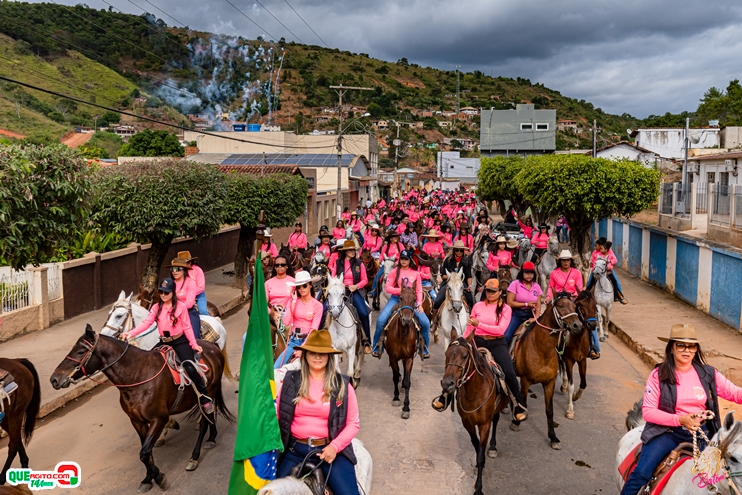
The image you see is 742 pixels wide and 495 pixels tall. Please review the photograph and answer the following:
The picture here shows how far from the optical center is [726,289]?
14188mm

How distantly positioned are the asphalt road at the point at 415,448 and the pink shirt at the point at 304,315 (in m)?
1.72

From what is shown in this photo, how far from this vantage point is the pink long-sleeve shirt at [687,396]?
15.8 ft

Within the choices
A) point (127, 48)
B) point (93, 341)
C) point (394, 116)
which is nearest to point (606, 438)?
point (93, 341)

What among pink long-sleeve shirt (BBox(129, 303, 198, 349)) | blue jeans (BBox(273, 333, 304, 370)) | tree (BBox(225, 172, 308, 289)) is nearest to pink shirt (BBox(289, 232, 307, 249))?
tree (BBox(225, 172, 308, 289))

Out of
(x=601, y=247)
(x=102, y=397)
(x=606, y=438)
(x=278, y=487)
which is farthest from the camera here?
(x=601, y=247)

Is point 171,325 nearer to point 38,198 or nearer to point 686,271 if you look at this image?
point 38,198

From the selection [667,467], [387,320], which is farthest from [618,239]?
[667,467]

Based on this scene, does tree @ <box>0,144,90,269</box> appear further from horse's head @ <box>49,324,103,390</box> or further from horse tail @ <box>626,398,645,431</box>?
horse tail @ <box>626,398,645,431</box>

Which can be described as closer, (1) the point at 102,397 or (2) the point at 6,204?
(2) the point at 6,204

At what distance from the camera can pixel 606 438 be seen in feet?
27.4

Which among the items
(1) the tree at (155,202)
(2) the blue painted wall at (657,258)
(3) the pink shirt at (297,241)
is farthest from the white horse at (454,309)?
(2) the blue painted wall at (657,258)

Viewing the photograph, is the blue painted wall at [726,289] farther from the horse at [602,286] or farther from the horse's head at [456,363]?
the horse's head at [456,363]

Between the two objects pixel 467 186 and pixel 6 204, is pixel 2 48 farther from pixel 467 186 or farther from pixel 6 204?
pixel 6 204

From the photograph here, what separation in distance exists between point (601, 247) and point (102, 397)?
35.1 ft
